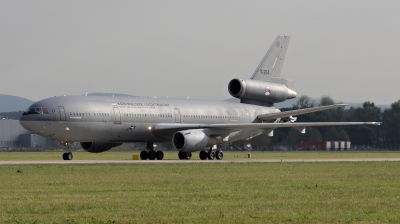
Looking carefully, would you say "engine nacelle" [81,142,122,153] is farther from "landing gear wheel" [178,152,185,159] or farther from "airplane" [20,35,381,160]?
"landing gear wheel" [178,152,185,159]

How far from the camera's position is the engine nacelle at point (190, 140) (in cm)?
4991

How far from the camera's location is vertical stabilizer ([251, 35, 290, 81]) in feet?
203

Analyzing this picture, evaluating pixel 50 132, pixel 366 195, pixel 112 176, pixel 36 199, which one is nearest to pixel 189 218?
pixel 36 199

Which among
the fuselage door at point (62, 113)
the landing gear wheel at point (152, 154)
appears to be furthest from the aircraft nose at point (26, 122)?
the landing gear wheel at point (152, 154)

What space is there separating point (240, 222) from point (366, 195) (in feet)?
22.6

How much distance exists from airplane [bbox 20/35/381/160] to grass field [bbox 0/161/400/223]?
57.9 feet

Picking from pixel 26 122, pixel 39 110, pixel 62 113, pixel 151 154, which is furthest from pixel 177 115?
pixel 26 122

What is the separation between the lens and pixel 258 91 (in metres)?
60.8

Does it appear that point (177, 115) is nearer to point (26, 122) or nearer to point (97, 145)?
point (97, 145)

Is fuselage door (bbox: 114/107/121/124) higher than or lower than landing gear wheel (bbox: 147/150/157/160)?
higher

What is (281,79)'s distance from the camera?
2499 inches

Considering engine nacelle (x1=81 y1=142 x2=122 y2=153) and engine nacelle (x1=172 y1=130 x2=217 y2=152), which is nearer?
engine nacelle (x1=172 y1=130 x2=217 y2=152)

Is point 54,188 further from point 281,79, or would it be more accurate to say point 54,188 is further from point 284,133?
point 284,133

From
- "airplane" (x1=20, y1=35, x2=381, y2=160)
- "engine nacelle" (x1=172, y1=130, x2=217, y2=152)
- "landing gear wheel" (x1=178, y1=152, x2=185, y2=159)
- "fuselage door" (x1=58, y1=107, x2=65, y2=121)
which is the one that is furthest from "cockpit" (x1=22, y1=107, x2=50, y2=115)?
"landing gear wheel" (x1=178, y1=152, x2=185, y2=159)
